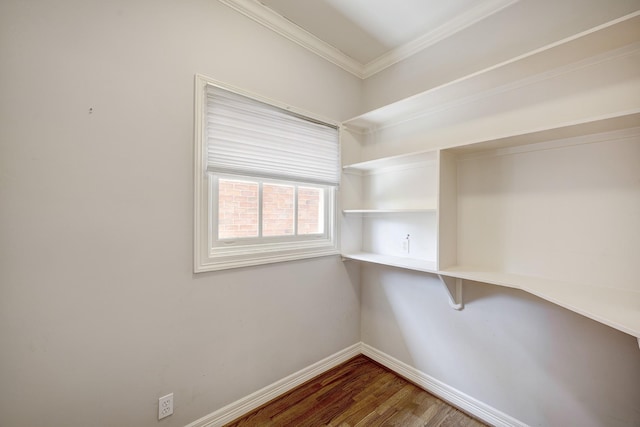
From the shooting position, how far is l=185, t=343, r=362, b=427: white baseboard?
1514 millimetres

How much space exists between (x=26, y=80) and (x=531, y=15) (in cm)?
255

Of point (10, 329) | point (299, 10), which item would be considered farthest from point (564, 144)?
point (10, 329)

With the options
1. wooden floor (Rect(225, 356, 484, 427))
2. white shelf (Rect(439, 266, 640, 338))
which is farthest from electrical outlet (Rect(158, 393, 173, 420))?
white shelf (Rect(439, 266, 640, 338))

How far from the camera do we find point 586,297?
1.10 metres

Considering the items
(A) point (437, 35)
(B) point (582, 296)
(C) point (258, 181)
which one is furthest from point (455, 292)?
(A) point (437, 35)

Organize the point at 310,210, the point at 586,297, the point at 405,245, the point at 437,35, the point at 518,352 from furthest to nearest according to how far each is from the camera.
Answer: the point at 310,210 → the point at 405,245 → the point at 437,35 → the point at 518,352 → the point at 586,297

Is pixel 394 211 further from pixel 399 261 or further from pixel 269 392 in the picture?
pixel 269 392

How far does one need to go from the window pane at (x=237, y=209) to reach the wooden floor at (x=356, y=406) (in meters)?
1.20

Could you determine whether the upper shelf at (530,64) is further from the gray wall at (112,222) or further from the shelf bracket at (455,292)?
the shelf bracket at (455,292)

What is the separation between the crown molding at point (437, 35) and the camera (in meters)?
1.56

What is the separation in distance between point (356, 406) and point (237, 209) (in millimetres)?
1593

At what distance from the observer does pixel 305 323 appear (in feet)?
6.37

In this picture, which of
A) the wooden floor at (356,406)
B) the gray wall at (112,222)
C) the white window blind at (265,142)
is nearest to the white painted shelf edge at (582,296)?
the wooden floor at (356,406)

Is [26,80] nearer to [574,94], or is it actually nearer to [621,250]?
[574,94]
